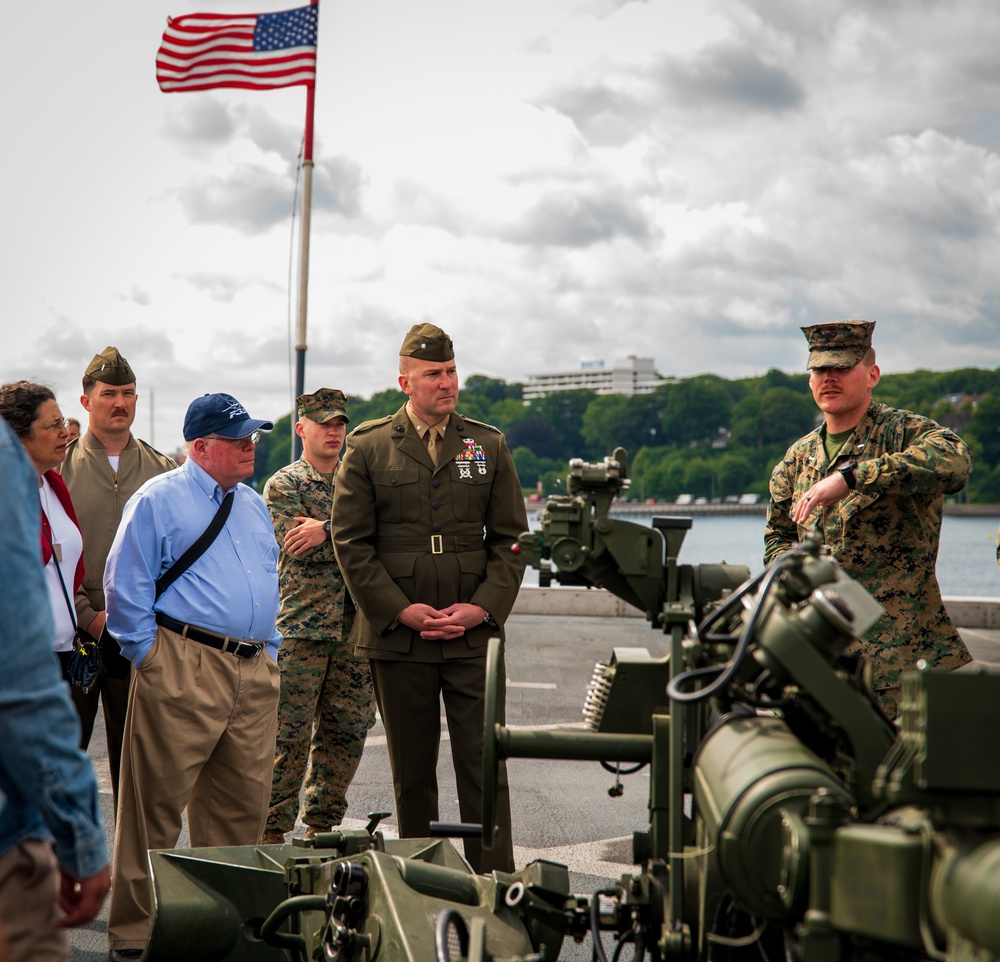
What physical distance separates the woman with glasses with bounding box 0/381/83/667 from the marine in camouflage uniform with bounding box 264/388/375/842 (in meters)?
1.34

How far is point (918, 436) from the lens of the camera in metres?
4.52

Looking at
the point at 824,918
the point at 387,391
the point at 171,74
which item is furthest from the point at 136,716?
the point at 387,391

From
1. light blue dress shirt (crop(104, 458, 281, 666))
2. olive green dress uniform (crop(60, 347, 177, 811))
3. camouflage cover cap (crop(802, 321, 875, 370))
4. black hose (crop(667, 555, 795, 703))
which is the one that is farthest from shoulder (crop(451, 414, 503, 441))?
black hose (crop(667, 555, 795, 703))

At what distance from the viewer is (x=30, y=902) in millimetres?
2266

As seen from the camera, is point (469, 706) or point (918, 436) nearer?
point (918, 436)

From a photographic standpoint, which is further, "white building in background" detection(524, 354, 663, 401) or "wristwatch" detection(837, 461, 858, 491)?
"white building in background" detection(524, 354, 663, 401)

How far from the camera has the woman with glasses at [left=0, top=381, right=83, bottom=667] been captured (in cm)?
467

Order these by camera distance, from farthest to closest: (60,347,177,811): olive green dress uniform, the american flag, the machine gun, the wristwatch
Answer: the american flag < (60,347,177,811): olive green dress uniform < the wristwatch < the machine gun

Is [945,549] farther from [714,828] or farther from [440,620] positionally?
[714,828]

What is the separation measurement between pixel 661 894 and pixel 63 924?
1.45m

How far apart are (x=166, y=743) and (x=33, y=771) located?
2.38 meters

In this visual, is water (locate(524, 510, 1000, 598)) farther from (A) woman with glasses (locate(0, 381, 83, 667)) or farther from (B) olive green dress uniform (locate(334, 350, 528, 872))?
(A) woman with glasses (locate(0, 381, 83, 667))

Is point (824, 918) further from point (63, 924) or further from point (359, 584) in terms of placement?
point (359, 584)

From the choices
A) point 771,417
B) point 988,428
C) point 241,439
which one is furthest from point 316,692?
point 771,417
